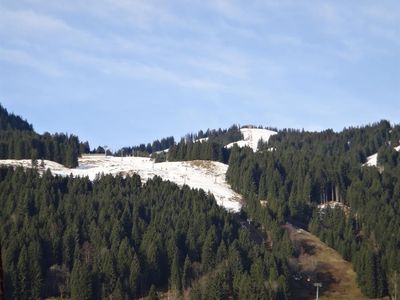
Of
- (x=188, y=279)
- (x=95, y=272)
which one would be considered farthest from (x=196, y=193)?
(x=95, y=272)

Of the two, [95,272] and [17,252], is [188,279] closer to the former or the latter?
[95,272]

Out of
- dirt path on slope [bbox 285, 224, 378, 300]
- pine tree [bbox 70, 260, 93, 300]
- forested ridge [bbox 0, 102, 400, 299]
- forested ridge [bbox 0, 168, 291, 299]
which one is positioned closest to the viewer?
pine tree [bbox 70, 260, 93, 300]

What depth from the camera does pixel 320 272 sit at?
497ft

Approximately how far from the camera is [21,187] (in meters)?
176

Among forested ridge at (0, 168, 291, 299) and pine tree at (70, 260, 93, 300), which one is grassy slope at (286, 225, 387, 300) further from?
pine tree at (70, 260, 93, 300)

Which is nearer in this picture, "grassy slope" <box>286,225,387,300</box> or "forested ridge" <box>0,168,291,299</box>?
"forested ridge" <box>0,168,291,299</box>

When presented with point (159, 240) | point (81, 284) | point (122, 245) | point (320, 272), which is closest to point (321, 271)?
point (320, 272)

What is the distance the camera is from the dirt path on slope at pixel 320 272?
137688 millimetres

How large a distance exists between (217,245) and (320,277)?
87.4ft

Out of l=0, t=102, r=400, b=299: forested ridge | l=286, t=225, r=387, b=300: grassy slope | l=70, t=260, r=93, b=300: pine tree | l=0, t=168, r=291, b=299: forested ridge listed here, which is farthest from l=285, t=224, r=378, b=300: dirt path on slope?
l=70, t=260, r=93, b=300: pine tree

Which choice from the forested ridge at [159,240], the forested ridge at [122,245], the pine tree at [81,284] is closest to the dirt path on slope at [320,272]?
the forested ridge at [159,240]

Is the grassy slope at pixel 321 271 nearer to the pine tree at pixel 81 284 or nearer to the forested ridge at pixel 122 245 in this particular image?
the forested ridge at pixel 122 245

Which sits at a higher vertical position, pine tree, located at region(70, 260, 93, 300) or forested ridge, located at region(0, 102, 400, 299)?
forested ridge, located at region(0, 102, 400, 299)

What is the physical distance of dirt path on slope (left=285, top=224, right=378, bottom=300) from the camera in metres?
138
